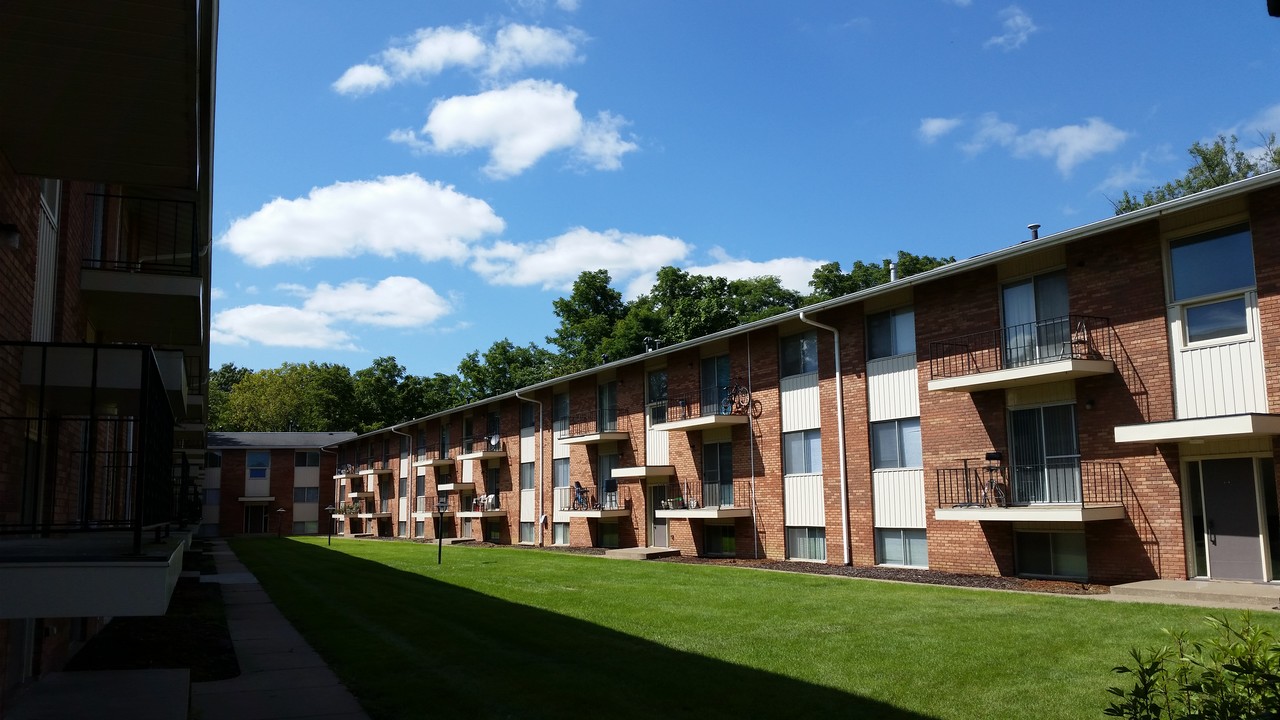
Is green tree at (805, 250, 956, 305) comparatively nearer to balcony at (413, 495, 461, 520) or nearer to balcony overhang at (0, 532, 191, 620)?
balcony at (413, 495, 461, 520)

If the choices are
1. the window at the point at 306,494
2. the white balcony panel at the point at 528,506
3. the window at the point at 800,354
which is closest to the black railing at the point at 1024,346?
the window at the point at 800,354

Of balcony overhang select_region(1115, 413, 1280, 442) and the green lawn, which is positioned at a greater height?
balcony overhang select_region(1115, 413, 1280, 442)

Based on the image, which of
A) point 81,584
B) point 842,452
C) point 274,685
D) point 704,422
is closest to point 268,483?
point 704,422

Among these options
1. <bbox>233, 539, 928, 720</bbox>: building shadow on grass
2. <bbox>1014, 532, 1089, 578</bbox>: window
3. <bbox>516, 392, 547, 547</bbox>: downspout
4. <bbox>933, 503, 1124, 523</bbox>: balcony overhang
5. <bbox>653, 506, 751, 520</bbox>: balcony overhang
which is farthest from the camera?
<bbox>516, 392, 547, 547</bbox>: downspout

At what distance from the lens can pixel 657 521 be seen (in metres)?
30.8

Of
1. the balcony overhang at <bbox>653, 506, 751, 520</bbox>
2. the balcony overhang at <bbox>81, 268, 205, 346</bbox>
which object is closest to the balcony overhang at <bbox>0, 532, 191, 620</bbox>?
the balcony overhang at <bbox>81, 268, 205, 346</bbox>

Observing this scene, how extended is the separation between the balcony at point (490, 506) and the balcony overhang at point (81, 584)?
36877mm

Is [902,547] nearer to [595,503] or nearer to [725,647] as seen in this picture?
[725,647]

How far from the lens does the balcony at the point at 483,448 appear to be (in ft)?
138

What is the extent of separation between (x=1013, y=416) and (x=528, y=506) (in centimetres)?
2493

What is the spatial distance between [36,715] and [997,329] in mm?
16835

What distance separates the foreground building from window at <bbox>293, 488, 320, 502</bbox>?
4297 cm

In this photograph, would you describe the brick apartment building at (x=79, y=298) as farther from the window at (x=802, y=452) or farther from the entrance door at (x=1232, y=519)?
the window at (x=802, y=452)

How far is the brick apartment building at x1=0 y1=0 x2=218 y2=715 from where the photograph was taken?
5.02 m
